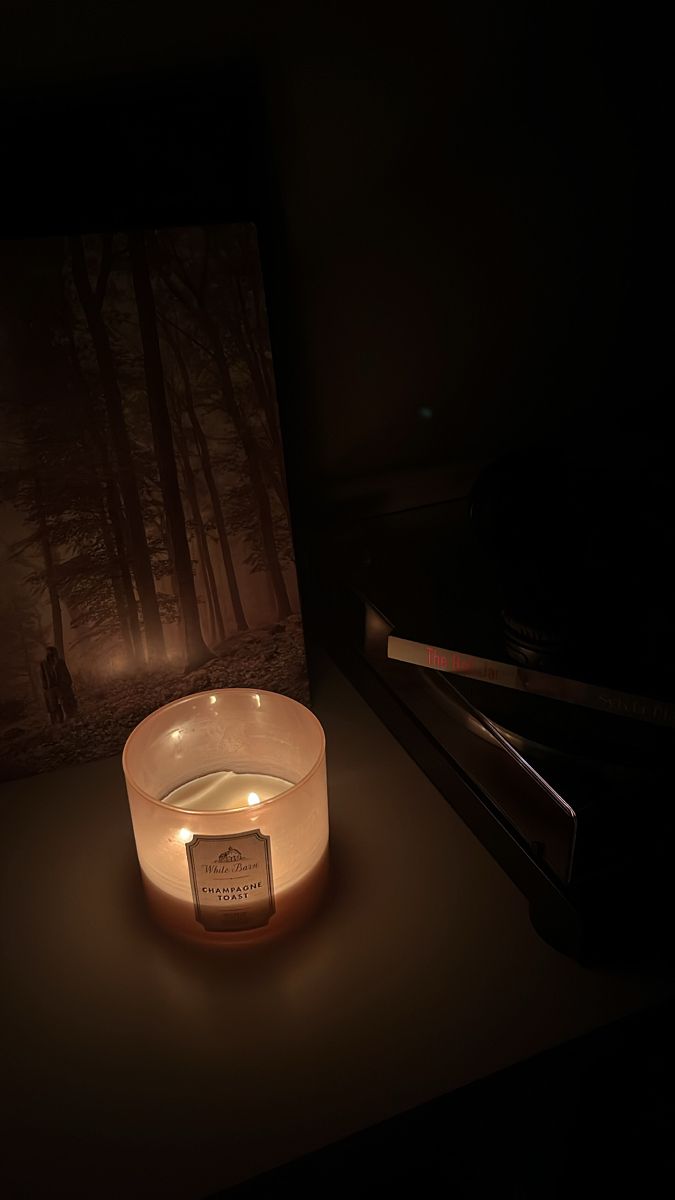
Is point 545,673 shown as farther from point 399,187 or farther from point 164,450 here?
point 399,187

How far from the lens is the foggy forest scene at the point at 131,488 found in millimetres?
574

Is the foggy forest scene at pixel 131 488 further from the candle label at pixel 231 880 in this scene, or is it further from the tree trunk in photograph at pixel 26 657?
the candle label at pixel 231 880

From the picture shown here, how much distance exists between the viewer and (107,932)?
1.80ft

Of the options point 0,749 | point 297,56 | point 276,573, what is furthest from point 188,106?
point 0,749

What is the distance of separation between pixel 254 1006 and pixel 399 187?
607 mm

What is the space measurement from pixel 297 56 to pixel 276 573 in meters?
0.38

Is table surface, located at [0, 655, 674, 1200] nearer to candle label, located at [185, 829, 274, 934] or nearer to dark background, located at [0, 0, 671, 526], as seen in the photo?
candle label, located at [185, 829, 274, 934]

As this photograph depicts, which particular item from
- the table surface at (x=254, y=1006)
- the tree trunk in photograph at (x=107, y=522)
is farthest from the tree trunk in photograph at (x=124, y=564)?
the table surface at (x=254, y=1006)

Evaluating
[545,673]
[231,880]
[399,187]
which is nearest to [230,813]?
[231,880]

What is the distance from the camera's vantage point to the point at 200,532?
2.13ft

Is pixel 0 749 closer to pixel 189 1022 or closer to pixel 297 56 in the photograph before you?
pixel 189 1022

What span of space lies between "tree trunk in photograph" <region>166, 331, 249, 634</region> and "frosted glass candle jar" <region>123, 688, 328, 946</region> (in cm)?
8

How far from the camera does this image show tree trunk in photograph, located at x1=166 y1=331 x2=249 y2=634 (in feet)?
1.99

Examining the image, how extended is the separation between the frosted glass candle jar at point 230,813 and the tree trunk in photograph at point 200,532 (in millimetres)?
77
